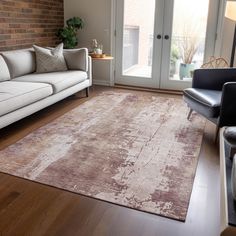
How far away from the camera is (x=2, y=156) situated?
2389 millimetres

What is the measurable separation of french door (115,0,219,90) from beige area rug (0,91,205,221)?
128 cm

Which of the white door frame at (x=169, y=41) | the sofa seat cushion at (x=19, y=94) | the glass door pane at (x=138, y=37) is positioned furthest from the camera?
the glass door pane at (x=138, y=37)

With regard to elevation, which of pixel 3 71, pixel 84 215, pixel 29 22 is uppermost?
pixel 29 22

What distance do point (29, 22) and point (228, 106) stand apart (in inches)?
129

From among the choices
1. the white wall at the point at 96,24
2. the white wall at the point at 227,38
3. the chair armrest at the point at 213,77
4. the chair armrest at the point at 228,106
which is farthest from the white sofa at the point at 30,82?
the white wall at the point at 227,38

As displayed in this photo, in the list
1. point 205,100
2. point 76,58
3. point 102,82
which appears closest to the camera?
point 205,100

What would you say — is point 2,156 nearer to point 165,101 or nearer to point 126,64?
point 165,101

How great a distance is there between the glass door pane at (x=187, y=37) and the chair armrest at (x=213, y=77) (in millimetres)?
1374

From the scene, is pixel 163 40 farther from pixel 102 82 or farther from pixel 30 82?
pixel 30 82

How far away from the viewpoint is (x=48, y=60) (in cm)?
388

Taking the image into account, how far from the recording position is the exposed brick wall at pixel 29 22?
12.5 ft

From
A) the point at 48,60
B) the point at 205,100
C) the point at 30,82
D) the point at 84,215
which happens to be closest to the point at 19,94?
the point at 30,82

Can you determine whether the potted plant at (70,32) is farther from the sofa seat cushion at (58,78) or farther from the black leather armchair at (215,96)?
the black leather armchair at (215,96)

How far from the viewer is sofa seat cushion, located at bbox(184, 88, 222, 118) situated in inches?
106
